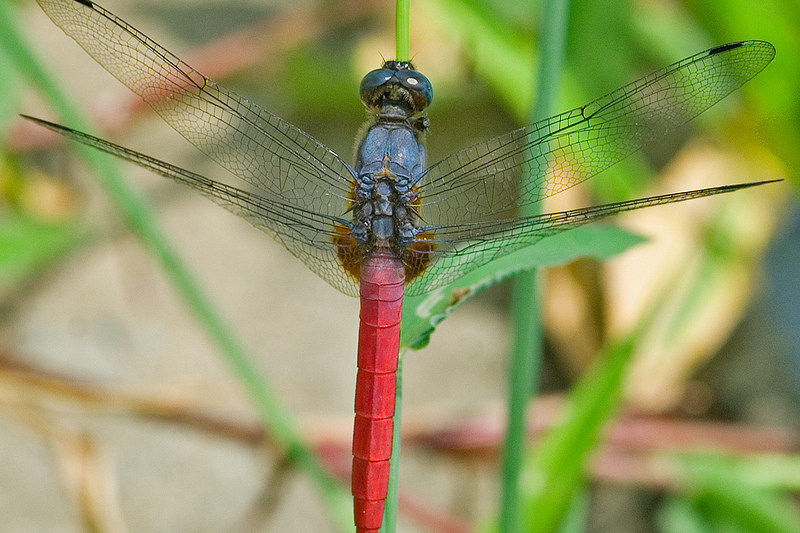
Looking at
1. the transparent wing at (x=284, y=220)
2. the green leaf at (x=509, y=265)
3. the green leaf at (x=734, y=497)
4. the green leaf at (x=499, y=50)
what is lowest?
the green leaf at (x=734, y=497)

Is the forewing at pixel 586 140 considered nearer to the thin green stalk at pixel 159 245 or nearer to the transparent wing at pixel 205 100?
the transparent wing at pixel 205 100

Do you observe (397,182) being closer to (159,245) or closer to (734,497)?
(159,245)

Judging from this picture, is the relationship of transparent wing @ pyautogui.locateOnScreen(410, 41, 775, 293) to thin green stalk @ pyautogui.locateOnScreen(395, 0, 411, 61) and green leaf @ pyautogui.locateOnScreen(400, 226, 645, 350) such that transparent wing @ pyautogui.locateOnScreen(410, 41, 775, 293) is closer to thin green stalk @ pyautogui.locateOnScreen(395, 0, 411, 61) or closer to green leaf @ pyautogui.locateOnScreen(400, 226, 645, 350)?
green leaf @ pyautogui.locateOnScreen(400, 226, 645, 350)

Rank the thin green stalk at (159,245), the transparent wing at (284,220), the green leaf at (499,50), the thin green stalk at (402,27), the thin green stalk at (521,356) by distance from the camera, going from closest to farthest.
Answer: the thin green stalk at (402,27) → the thin green stalk at (521,356) → the transparent wing at (284,220) → the thin green stalk at (159,245) → the green leaf at (499,50)

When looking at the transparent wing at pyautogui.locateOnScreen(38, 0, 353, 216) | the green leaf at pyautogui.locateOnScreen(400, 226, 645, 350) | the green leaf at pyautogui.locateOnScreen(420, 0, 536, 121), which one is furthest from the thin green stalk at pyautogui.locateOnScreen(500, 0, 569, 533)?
the green leaf at pyautogui.locateOnScreen(420, 0, 536, 121)

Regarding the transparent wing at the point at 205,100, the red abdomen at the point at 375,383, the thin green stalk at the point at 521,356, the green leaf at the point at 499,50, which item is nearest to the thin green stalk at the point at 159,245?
the transparent wing at the point at 205,100
